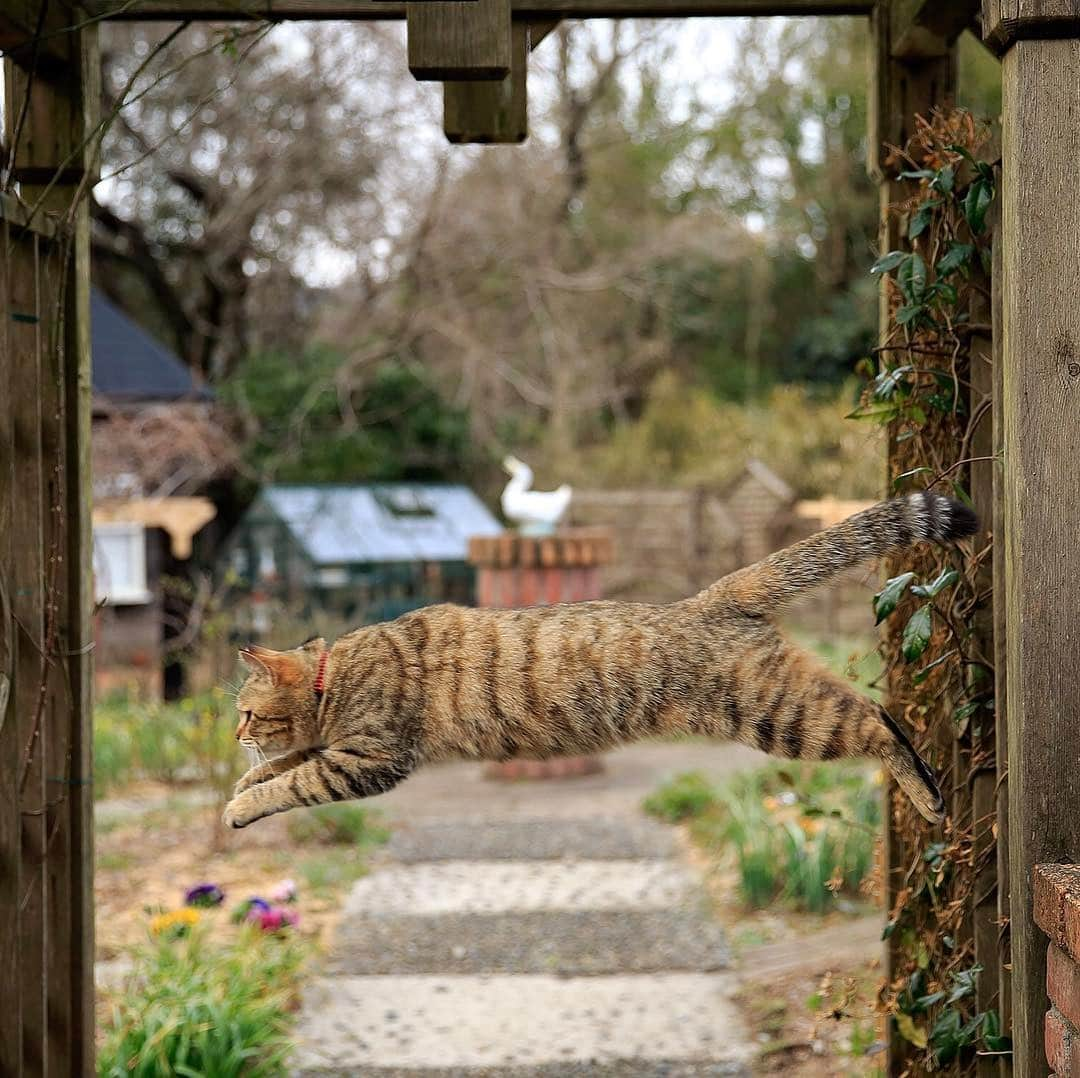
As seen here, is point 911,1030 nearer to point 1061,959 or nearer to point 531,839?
point 1061,959

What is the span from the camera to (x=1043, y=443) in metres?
1.93

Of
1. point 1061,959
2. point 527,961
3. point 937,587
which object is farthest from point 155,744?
point 1061,959

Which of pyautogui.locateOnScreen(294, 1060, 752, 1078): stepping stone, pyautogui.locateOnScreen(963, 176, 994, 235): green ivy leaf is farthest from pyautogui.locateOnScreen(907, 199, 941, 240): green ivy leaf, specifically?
pyautogui.locateOnScreen(294, 1060, 752, 1078): stepping stone

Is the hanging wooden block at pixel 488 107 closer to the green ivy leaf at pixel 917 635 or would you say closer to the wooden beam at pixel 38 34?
the wooden beam at pixel 38 34

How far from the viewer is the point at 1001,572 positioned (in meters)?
2.21

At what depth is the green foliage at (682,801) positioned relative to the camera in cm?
766

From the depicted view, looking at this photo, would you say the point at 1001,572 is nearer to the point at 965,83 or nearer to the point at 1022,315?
the point at 1022,315

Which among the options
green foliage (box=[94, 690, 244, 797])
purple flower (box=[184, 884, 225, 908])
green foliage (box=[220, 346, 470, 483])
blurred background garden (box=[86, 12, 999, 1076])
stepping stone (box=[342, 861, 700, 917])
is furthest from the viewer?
green foliage (box=[220, 346, 470, 483])

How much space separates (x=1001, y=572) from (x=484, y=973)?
11.6ft

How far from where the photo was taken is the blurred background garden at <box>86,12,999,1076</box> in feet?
20.6

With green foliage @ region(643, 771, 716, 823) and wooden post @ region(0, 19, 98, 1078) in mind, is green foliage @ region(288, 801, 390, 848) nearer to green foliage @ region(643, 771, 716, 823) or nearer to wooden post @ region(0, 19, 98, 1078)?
green foliage @ region(643, 771, 716, 823)

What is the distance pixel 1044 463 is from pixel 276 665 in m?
1.45

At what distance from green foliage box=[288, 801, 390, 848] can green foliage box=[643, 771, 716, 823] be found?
5.50 feet

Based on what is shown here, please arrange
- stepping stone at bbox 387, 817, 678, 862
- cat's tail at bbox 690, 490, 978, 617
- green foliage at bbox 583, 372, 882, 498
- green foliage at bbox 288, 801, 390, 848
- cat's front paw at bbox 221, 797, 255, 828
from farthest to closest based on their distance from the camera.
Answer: green foliage at bbox 583, 372, 882, 498
green foliage at bbox 288, 801, 390, 848
stepping stone at bbox 387, 817, 678, 862
cat's front paw at bbox 221, 797, 255, 828
cat's tail at bbox 690, 490, 978, 617
